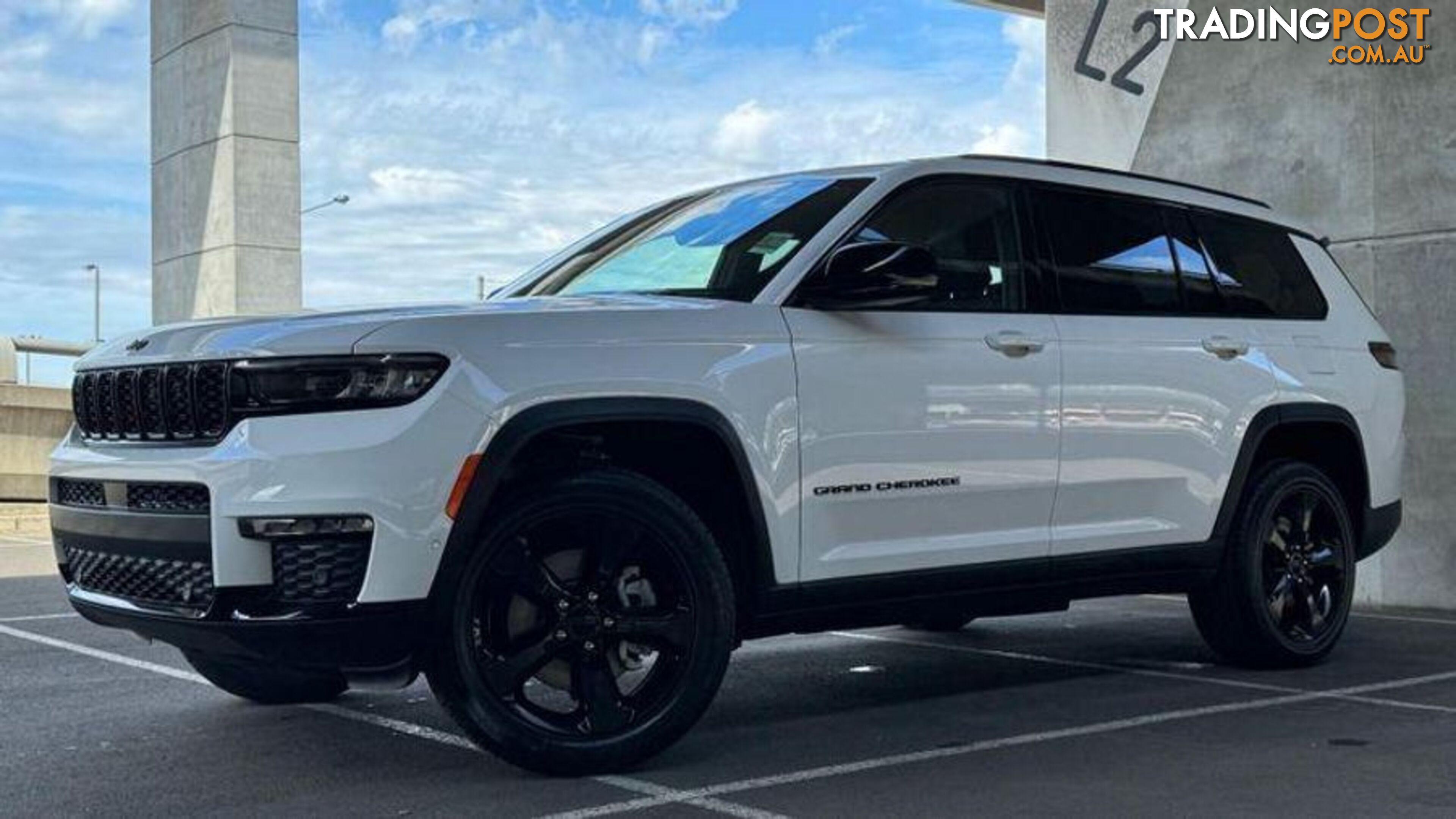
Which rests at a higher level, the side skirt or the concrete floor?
the side skirt

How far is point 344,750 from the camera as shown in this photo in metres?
5.58

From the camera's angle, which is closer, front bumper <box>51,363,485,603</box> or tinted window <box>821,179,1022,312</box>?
front bumper <box>51,363,485,603</box>

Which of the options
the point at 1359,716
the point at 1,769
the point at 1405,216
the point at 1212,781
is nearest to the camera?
the point at 1212,781

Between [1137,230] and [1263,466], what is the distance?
118 cm

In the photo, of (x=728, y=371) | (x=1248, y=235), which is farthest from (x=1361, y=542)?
(x=728, y=371)

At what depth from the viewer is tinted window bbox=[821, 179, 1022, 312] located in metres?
5.93

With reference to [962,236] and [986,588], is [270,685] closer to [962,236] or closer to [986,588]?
[986,588]

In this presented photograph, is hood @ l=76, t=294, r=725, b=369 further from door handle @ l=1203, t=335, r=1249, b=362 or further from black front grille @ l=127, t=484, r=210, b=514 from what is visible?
door handle @ l=1203, t=335, r=1249, b=362

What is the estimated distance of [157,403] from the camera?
4.98 meters

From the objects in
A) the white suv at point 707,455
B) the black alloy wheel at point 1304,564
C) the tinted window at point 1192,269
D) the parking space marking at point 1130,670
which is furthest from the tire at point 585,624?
the black alloy wheel at point 1304,564

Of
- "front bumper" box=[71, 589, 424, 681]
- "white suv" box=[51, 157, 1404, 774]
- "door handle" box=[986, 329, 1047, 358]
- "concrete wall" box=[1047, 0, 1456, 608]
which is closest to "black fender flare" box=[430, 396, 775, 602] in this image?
"white suv" box=[51, 157, 1404, 774]

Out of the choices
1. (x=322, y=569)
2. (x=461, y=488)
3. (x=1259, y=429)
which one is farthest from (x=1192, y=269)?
(x=322, y=569)

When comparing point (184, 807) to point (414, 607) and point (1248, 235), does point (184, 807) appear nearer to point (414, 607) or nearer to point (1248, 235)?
point (414, 607)

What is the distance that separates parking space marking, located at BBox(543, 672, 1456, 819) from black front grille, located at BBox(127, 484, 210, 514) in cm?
131
